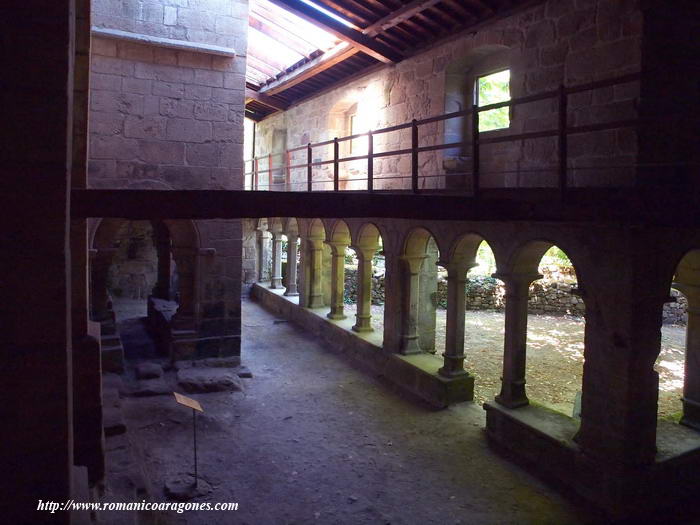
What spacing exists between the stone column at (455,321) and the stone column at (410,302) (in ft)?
3.79

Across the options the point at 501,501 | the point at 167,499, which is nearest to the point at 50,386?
the point at 167,499

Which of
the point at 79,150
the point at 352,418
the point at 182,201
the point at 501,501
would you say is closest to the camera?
the point at 182,201

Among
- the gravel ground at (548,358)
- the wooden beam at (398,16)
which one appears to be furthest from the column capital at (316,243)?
the wooden beam at (398,16)

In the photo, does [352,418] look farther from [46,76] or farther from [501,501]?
[46,76]

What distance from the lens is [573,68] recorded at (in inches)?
254

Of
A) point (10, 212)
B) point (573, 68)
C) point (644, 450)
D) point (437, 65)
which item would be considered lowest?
point (644, 450)

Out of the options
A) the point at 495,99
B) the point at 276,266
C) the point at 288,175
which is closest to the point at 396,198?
the point at 495,99

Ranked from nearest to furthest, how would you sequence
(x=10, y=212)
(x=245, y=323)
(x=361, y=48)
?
(x=10, y=212) → (x=361, y=48) → (x=245, y=323)

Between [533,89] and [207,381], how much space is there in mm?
6355

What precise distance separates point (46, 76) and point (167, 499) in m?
4.56

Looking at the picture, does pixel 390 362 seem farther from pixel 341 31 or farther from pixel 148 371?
pixel 341 31

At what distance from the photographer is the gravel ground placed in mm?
9281

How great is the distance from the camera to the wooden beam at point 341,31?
9523 mm

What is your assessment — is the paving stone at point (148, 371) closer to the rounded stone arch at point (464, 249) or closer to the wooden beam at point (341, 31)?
the rounded stone arch at point (464, 249)
